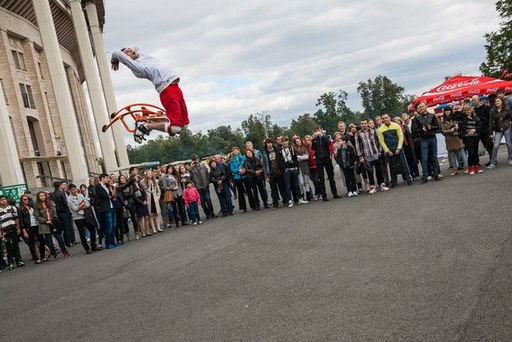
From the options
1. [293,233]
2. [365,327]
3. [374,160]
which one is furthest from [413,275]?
[374,160]

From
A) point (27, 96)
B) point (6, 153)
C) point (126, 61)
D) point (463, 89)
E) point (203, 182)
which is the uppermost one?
point (27, 96)

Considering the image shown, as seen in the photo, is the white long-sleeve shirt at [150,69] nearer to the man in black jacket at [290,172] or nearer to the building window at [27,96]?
the man in black jacket at [290,172]

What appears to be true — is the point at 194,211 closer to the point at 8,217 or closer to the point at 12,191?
the point at 8,217

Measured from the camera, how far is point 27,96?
4434 cm

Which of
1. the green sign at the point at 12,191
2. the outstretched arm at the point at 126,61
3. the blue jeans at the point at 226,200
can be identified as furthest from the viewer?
the green sign at the point at 12,191

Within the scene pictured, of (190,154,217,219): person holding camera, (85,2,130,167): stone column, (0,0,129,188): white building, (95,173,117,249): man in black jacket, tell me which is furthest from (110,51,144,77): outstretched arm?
(85,2,130,167): stone column

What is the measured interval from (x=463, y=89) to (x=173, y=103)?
19.0m

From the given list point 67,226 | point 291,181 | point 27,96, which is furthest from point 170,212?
point 27,96

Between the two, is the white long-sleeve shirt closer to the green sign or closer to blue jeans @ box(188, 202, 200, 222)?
blue jeans @ box(188, 202, 200, 222)

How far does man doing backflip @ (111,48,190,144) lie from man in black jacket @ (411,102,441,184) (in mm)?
7519

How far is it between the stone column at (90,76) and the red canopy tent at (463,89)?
24.4m

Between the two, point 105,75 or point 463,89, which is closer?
point 463,89

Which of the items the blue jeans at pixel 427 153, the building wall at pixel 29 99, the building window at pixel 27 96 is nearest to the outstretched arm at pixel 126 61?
the blue jeans at pixel 427 153

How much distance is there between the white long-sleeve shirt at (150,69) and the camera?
7.47m
